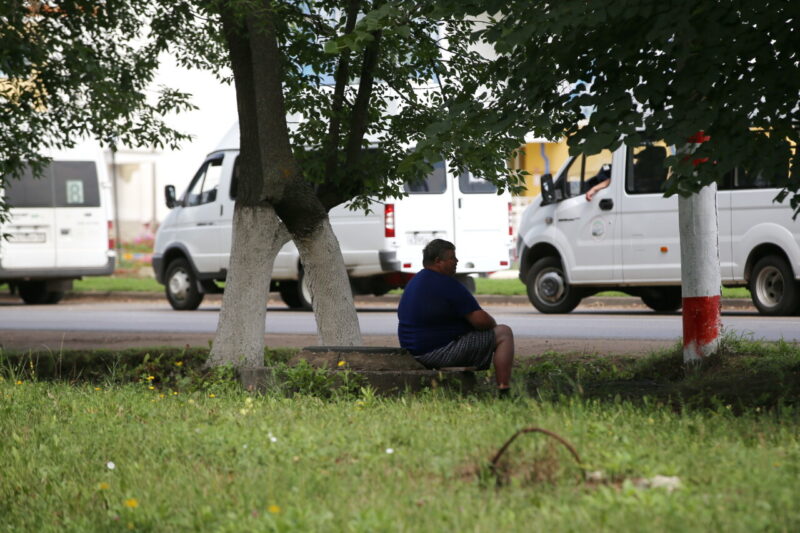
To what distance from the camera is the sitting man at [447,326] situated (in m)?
7.79

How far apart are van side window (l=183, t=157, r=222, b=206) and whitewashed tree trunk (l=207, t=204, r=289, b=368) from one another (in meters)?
10.5

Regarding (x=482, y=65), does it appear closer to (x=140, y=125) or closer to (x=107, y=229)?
(x=140, y=125)

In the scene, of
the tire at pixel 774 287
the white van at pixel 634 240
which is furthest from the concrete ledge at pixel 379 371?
the tire at pixel 774 287

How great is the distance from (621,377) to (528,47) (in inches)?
110

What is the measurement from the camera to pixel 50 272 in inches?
892

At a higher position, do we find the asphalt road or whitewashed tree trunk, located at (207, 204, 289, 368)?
whitewashed tree trunk, located at (207, 204, 289, 368)

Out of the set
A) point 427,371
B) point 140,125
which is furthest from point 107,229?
point 427,371

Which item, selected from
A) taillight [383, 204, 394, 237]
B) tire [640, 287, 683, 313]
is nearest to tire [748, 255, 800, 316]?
tire [640, 287, 683, 313]

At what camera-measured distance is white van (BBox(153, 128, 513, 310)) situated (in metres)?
18.1

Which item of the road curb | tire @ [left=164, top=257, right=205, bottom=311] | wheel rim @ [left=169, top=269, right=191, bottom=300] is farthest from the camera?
wheel rim @ [left=169, top=269, right=191, bottom=300]

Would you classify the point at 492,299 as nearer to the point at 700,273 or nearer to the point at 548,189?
the point at 548,189

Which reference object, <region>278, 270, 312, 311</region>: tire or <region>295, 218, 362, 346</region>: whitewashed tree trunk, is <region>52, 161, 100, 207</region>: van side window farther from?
<region>295, 218, 362, 346</region>: whitewashed tree trunk

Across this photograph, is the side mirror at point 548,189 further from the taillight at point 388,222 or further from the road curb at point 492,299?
the road curb at point 492,299

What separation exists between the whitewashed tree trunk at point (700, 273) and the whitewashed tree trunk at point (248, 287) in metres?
3.05
